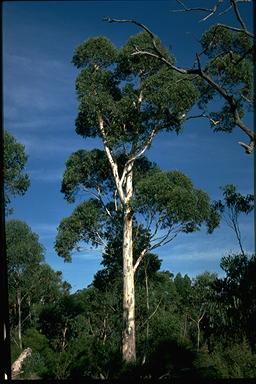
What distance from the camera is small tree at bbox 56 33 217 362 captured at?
42.2 ft

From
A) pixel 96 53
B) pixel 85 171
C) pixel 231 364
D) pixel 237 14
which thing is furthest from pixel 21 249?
pixel 237 14

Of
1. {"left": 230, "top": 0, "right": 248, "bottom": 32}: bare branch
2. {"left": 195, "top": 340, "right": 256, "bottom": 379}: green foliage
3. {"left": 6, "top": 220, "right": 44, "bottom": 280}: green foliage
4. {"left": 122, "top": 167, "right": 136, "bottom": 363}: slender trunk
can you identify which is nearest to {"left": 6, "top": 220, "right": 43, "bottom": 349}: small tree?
{"left": 6, "top": 220, "right": 44, "bottom": 280}: green foliage

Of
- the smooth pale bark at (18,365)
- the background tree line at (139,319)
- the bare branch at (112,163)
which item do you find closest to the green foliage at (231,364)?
the background tree line at (139,319)

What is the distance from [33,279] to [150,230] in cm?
578

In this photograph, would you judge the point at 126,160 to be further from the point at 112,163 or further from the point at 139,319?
the point at 139,319

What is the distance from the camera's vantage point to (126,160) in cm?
1401

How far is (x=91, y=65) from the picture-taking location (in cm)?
1424

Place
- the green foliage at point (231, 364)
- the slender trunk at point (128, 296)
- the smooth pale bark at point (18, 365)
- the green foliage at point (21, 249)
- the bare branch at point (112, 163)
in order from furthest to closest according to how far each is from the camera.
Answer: the green foliage at point (21, 249), the bare branch at point (112, 163), the slender trunk at point (128, 296), the smooth pale bark at point (18, 365), the green foliage at point (231, 364)

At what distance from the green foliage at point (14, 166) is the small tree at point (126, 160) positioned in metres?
1.63

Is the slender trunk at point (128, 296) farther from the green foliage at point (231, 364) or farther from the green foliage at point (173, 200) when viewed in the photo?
the green foliage at point (231, 364)

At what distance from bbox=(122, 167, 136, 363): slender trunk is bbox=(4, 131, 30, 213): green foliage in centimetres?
254

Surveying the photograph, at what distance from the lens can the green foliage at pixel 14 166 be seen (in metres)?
12.6

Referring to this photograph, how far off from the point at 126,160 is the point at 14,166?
2.91 meters

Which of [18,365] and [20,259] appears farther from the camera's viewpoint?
[20,259]
